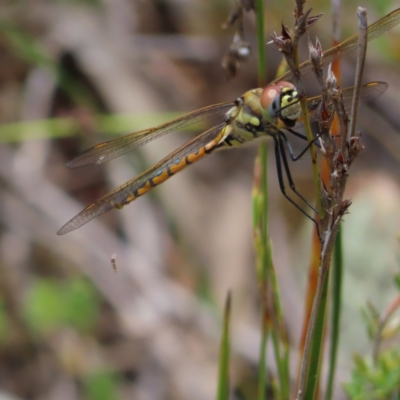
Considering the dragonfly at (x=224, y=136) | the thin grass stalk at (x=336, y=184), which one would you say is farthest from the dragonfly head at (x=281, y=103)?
the thin grass stalk at (x=336, y=184)

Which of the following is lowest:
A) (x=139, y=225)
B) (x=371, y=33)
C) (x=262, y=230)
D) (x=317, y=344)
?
(x=317, y=344)

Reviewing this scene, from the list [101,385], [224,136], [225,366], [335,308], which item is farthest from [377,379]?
[101,385]

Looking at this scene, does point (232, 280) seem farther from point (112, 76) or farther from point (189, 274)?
point (112, 76)

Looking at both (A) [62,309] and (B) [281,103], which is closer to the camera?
(B) [281,103]

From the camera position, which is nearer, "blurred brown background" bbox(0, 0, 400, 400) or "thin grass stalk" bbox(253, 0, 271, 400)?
"thin grass stalk" bbox(253, 0, 271, 400)

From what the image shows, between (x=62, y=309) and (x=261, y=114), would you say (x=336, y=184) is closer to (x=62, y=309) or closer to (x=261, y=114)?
(x=261, y=114)

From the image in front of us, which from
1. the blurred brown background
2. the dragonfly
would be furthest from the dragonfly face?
the blurred brown background

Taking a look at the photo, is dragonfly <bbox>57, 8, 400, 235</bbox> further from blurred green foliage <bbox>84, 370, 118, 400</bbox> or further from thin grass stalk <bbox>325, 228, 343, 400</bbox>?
blurred green foliage <bbox>84, 370, 118, 400</bbox>
